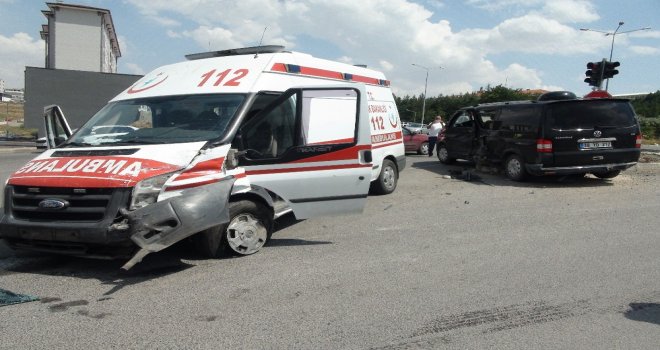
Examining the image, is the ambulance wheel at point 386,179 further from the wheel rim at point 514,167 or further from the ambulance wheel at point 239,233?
the ambulance wheel at point 239,233

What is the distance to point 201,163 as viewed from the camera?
507 centimetres

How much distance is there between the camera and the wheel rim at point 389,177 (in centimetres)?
1001

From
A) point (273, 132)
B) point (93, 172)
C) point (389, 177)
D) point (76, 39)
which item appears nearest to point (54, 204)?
point (93, 172)

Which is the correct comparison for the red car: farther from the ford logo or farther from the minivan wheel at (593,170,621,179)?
the ford logo

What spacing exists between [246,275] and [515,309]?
8.05 ft

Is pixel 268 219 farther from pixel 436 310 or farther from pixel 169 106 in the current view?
pixel 436 310

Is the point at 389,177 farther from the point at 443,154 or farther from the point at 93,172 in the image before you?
the point at 93,172

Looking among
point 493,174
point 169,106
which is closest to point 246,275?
point 169,106

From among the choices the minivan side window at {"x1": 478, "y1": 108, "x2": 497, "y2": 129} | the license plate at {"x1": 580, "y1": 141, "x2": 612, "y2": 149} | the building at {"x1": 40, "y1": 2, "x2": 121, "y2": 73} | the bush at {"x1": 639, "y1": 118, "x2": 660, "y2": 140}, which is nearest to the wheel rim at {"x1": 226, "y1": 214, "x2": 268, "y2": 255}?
the license plate at {"x1": 580, "y1": 141, "x2": 612, "y2": 149}

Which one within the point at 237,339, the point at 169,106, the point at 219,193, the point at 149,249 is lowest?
the point at 237,339

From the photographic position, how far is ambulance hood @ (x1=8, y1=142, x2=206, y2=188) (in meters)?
4.67

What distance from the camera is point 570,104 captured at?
10.7m

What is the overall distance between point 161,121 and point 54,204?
160 centimetres

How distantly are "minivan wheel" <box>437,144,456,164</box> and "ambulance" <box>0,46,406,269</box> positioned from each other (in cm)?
825
